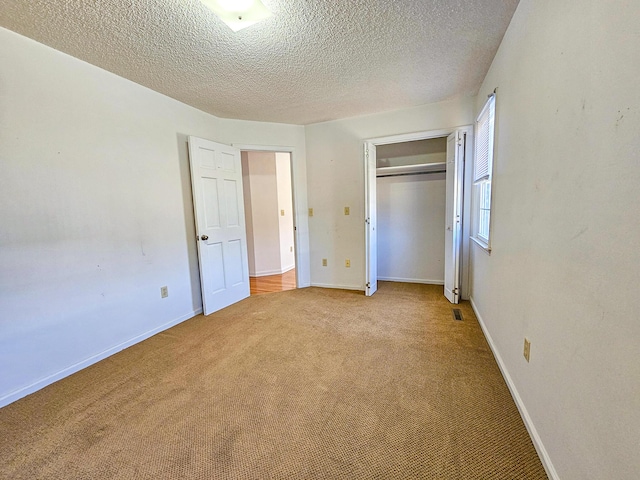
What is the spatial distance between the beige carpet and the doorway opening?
2364 mm

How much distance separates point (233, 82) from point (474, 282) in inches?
123

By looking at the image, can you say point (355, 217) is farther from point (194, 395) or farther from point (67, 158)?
point (67, 158)

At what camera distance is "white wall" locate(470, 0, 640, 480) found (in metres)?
0.72

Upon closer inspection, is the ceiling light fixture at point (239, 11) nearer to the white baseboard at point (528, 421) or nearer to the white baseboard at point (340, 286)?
the white baseboard at point (528, 421)

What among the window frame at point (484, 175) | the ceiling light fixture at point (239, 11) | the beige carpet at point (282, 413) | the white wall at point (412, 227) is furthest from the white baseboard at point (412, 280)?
the ceiling light fixture at point (239, 11)

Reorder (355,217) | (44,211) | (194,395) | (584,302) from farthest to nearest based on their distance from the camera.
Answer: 1. (355,217)
2. (44,211)
3. (194,395)
4. (584,302)

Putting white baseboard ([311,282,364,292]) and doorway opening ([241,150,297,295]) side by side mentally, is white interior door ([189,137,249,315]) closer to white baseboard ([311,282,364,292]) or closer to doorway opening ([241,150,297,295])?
white baseboard ([311,282,364,292])

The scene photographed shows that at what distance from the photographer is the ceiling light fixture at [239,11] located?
1.45 meters

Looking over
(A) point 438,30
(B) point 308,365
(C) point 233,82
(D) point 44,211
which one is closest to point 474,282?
(B) point 308,365

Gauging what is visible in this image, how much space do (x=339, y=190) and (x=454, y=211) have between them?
4.79ft

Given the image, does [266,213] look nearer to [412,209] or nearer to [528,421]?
[412,209]

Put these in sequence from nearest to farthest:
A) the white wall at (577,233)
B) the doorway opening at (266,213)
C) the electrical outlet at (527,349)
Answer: the white wall at (577,233) → the electrical outlet at (527,349) → the doorway opening at (266,213)

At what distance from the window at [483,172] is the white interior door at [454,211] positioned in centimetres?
16

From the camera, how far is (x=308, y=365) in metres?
1.98
